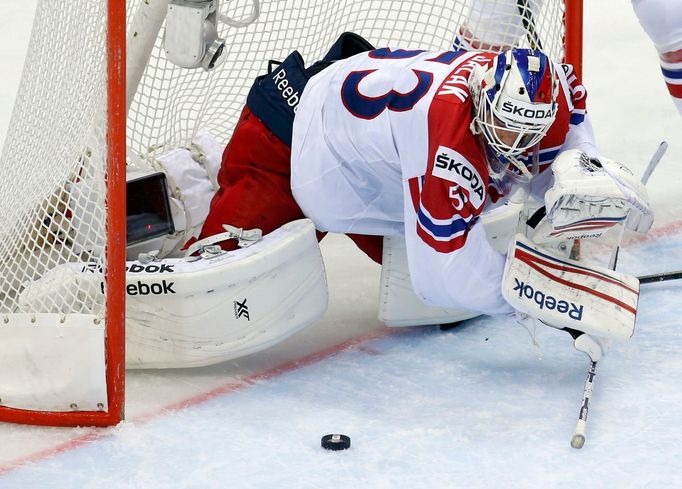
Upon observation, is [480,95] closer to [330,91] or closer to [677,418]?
[330,91]

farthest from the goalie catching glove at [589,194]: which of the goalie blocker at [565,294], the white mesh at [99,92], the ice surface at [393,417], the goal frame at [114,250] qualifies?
the goal frame at [114,250]

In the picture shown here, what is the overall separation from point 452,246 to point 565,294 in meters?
0.27

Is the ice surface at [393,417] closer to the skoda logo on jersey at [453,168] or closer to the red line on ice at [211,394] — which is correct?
the red line on ice at [211,394]

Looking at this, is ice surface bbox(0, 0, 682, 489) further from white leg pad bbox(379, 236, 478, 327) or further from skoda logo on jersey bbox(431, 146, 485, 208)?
skoda logo on jersey bbox(431, 146, 485, 208)

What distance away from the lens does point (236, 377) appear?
3.07m

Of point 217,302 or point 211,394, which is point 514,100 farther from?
point 211,394

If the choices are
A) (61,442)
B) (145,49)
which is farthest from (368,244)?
(61,442)

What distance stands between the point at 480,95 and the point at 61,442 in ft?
3.61

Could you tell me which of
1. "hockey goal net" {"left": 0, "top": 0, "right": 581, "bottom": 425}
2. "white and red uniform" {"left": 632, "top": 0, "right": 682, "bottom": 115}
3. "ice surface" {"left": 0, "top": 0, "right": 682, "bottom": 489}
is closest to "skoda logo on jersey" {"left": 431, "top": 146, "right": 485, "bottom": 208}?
"ice surface" {"left": 0, "top": 0, "right": 682, "bottom": 489}

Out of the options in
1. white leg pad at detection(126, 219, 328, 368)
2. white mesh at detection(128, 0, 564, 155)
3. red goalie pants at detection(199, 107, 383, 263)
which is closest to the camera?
white leg pad at detection(126, 219, 328, 368)

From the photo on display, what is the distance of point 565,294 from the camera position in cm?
283

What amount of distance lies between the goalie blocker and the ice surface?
180 mm

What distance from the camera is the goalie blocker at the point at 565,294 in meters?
2.81

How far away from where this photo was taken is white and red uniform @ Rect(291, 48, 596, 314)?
2752 millimetres
